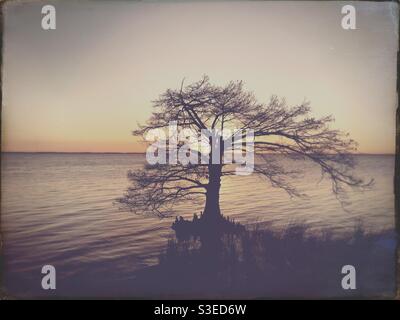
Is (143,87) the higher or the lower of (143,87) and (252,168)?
the higher

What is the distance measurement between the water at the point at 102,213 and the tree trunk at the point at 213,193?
58 millimetres

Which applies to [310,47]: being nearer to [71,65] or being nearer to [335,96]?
[335,96]

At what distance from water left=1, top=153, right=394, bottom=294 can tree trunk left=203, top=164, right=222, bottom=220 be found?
58 mm

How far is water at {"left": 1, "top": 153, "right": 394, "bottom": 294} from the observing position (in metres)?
2.75

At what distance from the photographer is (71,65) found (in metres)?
2.78

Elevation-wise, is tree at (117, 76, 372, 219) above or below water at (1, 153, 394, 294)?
above

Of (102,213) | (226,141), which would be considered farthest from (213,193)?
(102,213)

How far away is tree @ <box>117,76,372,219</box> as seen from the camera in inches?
110

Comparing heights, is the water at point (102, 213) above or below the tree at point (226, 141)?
below

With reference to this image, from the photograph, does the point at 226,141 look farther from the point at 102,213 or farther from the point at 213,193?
the point at 102,213

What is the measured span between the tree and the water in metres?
0.07

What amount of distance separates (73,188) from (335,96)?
1868 mm

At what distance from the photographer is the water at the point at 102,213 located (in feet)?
9.04
